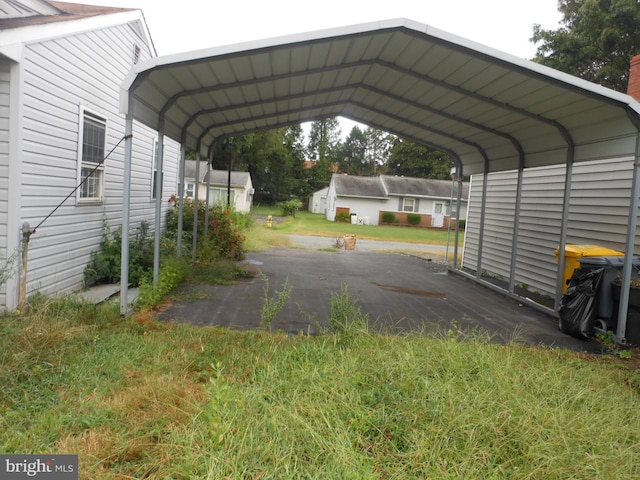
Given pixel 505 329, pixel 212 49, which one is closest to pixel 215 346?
pixel 212 49

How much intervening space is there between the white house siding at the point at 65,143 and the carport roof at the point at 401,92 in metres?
1.18

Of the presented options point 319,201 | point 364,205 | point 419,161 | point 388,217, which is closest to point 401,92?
point 388,217

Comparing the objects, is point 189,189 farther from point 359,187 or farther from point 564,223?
point 564,223

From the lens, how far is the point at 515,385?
11.0 ft

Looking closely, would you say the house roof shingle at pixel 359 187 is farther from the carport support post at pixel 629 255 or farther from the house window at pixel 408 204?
the carport support post at pixel 629 255

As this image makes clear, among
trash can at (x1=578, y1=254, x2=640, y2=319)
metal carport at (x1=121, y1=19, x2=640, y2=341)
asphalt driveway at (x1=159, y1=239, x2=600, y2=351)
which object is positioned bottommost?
asphalt driveway at (x1=159, y1=239, x2=600, y2=351)

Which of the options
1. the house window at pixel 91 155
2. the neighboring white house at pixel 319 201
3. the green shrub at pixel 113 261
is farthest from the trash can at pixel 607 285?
the neighboring white house at pixel 319 201

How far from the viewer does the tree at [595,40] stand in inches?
751

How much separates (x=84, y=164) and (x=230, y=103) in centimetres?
273

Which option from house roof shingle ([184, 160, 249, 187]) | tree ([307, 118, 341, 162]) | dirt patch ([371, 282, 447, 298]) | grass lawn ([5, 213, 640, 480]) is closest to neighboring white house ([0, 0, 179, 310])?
grass lawn ([5, 213, 640, 480])

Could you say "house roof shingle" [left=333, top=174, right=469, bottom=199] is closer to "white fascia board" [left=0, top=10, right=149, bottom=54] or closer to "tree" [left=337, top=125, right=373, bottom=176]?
"white fascia board" [left=0, top=10, right=149, bottom=54]

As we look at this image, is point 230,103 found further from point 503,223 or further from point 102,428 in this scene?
point 503,223

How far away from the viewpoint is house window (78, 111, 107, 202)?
7121mm

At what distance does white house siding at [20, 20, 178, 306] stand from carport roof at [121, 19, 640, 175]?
118cm
